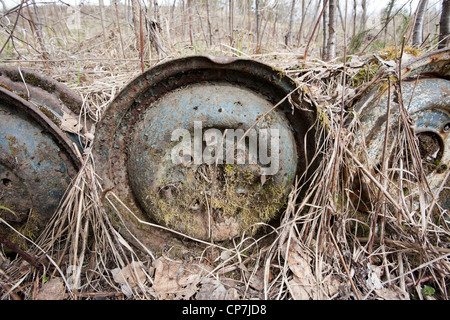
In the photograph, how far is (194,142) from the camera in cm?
144

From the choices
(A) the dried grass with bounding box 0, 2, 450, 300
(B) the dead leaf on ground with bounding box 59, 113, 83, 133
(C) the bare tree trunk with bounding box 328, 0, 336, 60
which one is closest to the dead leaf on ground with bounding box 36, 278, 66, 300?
(A) the dried grass with bounding box 0, 2, 450, 300

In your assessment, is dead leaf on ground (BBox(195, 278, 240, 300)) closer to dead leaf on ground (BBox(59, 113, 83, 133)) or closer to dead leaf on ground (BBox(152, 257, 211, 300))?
dead leaf on ground (BBox(152, 257, 211, 300))

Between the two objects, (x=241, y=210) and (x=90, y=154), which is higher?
(x=90, y=154)

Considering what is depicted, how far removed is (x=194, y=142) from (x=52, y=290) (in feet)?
3.59

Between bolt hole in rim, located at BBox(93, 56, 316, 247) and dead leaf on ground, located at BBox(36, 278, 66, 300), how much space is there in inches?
17.6

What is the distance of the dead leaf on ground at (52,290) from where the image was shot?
1300 mm

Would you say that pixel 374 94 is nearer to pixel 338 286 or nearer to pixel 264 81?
pixel 264 81

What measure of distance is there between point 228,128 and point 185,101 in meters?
0.30

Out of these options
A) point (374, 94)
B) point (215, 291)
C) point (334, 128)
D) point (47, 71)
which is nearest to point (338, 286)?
point (215, 291)

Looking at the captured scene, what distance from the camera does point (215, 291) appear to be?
135cm

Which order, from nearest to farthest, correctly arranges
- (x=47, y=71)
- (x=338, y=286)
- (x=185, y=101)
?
(x=338, y=286) < (x=185, y=101) < (x=47, y=71)

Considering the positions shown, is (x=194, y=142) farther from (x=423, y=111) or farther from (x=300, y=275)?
(x=423, y=111)

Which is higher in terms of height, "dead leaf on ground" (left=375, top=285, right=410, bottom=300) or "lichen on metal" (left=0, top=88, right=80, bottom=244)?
"lichen on metal" (left=0, top=88, right=80, bottom=244)

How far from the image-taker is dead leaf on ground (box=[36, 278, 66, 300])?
51.2 inches
